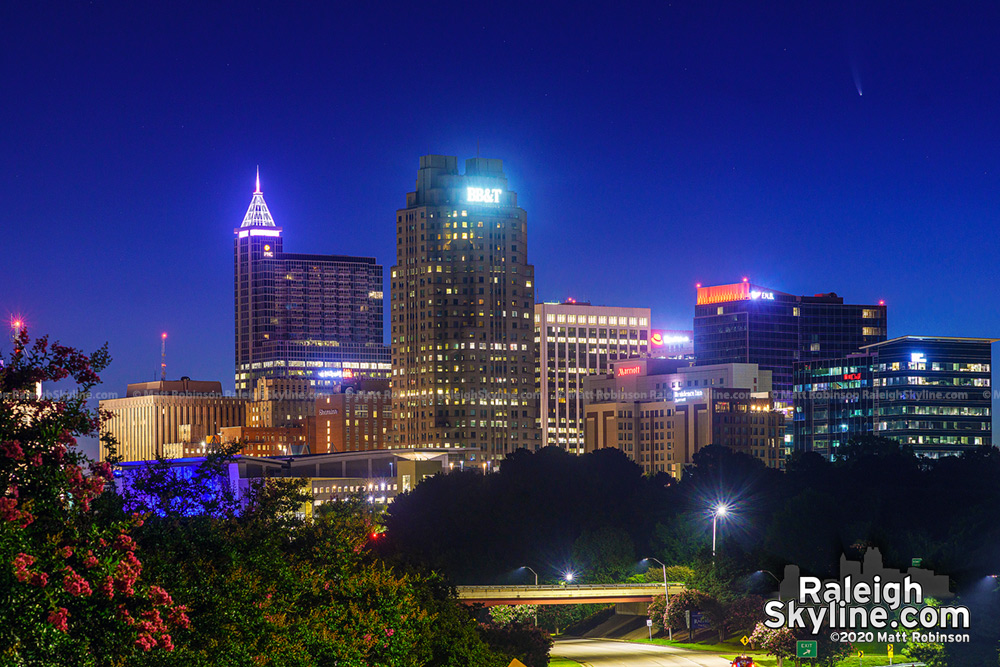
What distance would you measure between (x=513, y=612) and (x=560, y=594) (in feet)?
53.4

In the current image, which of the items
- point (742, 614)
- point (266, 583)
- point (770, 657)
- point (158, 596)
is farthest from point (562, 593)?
point (158, 596)

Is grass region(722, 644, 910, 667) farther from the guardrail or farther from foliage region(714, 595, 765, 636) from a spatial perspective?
the guardrail

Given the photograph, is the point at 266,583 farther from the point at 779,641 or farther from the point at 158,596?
the point at 779,641

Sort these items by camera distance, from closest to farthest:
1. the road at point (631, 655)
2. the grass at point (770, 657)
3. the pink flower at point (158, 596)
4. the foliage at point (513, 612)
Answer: the pink flower at point (158, 596) < the grass at point (770, 657) < the road at point (631, 655) < the foliage at point (513, 612)

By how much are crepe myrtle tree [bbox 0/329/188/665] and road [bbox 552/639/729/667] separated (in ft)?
310

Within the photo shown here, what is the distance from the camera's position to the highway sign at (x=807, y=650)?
379 feet

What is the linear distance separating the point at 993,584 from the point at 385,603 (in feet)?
264

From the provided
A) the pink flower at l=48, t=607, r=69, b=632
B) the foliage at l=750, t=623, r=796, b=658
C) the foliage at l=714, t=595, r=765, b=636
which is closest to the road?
the foliage at l=750, t=623, r=796, b=658

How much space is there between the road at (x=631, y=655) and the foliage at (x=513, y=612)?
8.55 metres

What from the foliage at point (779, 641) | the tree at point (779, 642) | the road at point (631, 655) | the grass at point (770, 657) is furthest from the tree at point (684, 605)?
the tree at point (779, 642)

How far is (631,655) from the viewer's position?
13700cm

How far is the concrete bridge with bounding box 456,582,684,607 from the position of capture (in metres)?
147

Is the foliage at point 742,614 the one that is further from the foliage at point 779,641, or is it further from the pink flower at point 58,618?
the pink flower at point 58,618

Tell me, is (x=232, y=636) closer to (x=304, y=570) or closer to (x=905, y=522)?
(x=304, y=570)
